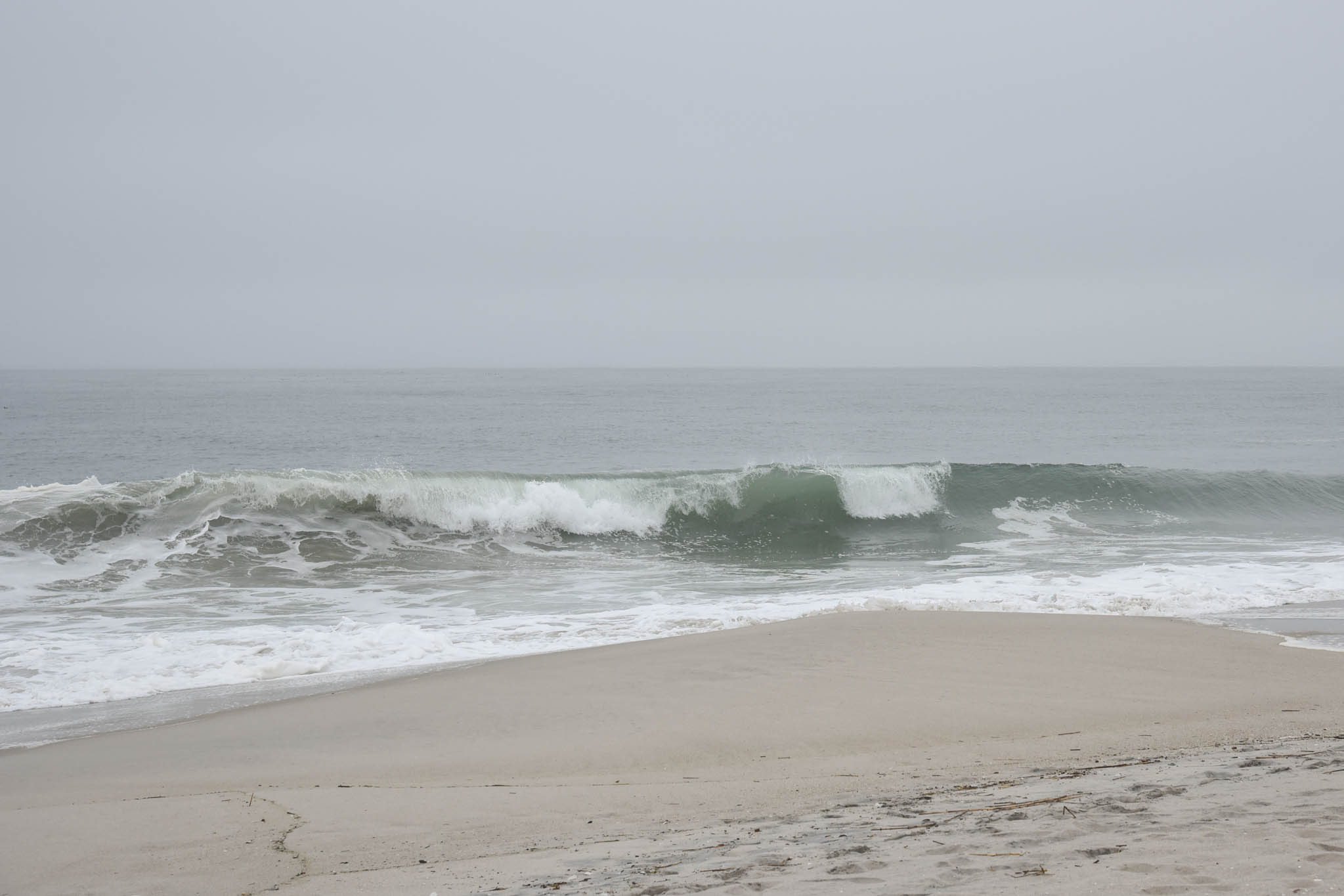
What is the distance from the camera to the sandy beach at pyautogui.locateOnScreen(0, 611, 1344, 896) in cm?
296

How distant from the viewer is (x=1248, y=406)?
53562 mm

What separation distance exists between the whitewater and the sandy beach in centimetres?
181

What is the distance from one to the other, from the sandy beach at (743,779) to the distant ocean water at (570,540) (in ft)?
6.10

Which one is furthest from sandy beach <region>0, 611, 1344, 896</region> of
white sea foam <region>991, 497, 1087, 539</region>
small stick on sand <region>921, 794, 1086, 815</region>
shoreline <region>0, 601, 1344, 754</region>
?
white sea foam <region>991, 497, 1087, 539</region>

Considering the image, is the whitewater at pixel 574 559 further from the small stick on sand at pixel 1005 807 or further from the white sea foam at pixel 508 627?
the small stick on sand at pixel 1005 807

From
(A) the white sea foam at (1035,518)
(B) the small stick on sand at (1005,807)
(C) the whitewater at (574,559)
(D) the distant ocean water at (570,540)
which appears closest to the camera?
(B) the small stick on sand at (1005,807)

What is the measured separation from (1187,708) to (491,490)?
13691mm

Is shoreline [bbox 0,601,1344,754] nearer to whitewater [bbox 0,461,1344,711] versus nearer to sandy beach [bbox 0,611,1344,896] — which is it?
whitewater [bbox 0,461,1344,711]

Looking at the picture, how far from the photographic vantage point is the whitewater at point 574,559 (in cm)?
861

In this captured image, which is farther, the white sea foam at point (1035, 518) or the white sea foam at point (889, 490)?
the white sea foam at point (889, 490)

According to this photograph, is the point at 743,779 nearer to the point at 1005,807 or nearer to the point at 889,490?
the point at 1005,807

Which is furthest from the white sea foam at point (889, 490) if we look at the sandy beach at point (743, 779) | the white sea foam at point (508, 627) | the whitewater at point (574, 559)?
the sandy beach at point (743, 779)

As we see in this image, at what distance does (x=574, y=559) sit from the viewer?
14.8 metres

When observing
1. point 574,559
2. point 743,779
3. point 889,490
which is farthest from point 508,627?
point 889,490
